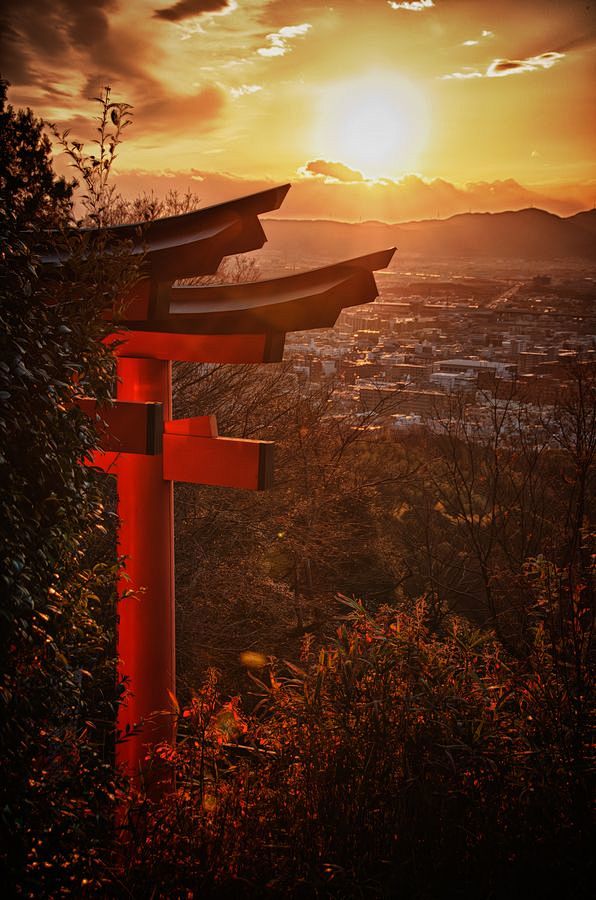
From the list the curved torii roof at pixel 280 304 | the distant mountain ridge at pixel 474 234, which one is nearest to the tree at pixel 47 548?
the curved torii roof at pixel 280 304

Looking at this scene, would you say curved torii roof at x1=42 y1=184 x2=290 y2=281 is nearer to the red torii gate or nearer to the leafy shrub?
the red torii gate

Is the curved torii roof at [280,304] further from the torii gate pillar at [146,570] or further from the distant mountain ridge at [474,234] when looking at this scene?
the distant mountain ridge at [474,234]

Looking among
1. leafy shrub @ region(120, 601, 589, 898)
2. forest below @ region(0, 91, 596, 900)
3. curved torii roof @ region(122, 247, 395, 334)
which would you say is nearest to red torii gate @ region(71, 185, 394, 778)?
curved torii roof @ region(122, 247, 395, 334)

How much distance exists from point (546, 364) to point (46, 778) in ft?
27.9

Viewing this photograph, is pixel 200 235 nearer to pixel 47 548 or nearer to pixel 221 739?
pixel 47 548

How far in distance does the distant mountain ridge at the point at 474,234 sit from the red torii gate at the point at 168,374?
523 inches

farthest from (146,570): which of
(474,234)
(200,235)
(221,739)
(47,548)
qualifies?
(474,234)

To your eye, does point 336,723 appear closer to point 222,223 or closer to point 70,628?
point 70,628

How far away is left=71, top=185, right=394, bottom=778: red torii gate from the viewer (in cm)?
288

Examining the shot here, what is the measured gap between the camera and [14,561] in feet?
5.67

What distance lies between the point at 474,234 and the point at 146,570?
763 inches

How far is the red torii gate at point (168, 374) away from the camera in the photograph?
9.46 ft

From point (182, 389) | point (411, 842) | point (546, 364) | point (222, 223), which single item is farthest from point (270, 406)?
point (411, 842)

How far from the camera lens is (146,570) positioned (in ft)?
11.1
